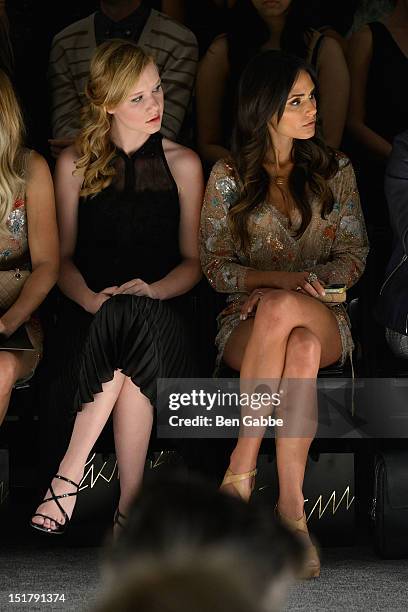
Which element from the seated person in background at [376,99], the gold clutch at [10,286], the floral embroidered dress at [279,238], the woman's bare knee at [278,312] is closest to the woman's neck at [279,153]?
the floral embroidered dress at [279,238]

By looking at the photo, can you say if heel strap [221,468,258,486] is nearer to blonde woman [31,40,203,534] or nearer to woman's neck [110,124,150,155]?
blonde woman [31,40,203,534]

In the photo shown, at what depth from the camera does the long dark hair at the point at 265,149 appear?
325 cm

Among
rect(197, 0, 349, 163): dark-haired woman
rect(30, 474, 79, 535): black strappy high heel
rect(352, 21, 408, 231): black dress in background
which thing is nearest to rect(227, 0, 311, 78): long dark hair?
rect(197, 0, 349, 163): dark-haired woman

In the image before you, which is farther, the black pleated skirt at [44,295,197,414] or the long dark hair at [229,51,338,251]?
the long dark hair at [229,51,338,251]

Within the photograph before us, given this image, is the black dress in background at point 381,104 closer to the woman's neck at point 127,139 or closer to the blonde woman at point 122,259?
the blonde woman at point 122,259

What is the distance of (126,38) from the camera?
12.1ft

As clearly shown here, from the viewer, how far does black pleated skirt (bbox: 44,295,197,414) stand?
2936mm

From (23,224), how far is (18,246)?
0.07m

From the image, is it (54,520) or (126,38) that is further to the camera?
(126,38)

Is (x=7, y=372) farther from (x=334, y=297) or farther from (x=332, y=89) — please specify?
(x=332, y=89)

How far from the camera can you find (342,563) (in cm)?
304

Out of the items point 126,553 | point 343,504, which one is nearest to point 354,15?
point 343,504

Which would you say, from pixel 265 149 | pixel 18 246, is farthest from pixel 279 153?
pixel 18 246

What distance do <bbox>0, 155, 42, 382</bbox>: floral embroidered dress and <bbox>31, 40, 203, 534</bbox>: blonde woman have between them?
0.32 feet
